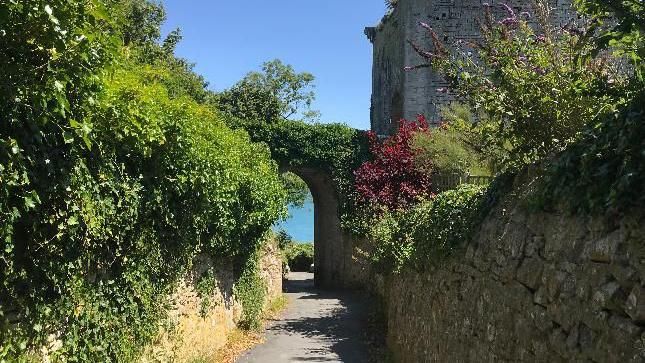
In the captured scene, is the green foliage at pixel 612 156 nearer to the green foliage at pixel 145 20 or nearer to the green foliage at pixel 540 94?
the green foliage at pixel 540 94

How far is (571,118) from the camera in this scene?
535 centimetres

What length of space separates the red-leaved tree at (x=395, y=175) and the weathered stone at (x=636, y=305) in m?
14.8

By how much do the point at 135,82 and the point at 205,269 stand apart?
16.0ft

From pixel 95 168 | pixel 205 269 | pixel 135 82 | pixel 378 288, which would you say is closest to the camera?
pixel 95 168

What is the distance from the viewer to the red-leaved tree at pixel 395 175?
18.1 m

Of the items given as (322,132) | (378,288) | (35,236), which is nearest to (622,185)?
(35,236)

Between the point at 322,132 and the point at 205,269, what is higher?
the point at 322,132

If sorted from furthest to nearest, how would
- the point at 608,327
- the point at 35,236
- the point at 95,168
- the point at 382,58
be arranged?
the point at 382,58, the point at 95,168, the point at 35,236, the point at 608,327

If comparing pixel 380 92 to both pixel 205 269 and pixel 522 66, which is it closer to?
pixel 205 269

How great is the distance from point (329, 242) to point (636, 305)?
68.1 ft

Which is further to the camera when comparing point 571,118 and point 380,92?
point 380,92

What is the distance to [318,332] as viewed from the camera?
1398cm

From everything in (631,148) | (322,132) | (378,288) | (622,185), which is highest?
(322,132)

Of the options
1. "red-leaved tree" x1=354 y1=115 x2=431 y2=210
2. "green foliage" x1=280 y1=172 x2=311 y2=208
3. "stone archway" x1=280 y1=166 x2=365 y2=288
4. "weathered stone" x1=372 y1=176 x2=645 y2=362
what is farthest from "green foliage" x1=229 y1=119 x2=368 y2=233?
"green foliage" x1=280 y1=172 x2=311 y2=208
